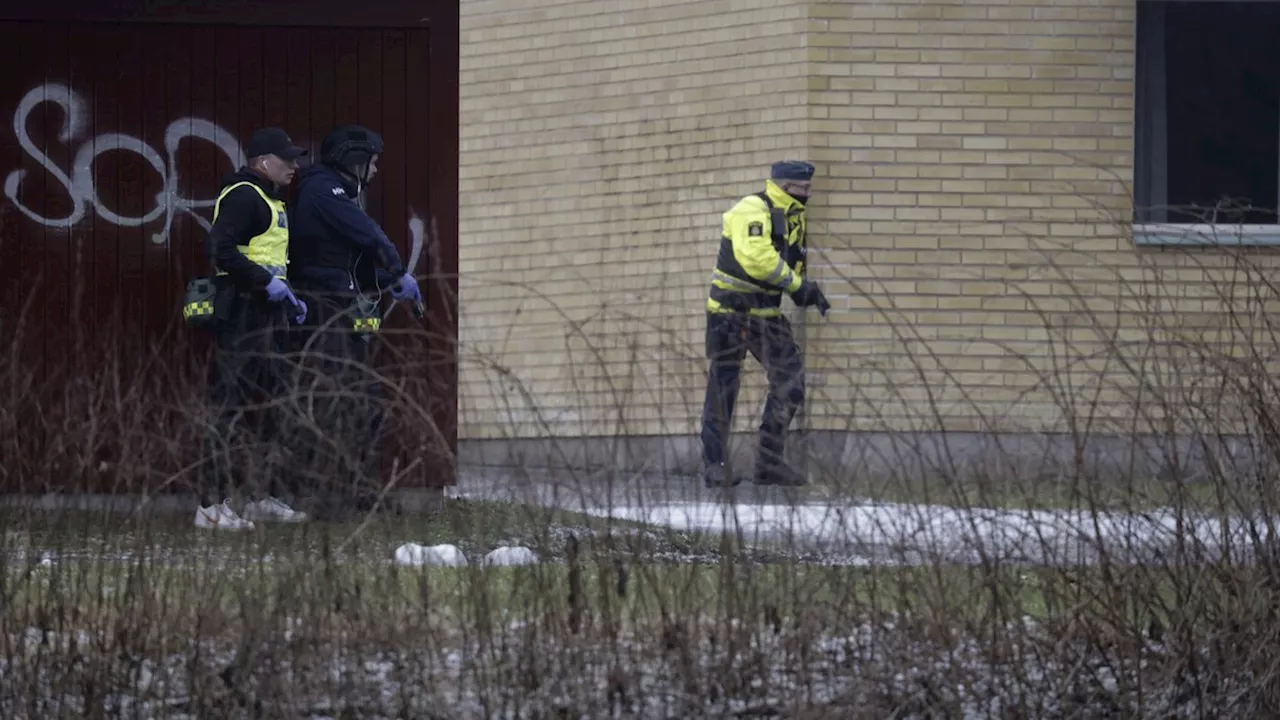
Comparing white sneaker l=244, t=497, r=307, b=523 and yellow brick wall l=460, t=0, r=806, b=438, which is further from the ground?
yellow brick wall l=460, t=0, r=806, b=438

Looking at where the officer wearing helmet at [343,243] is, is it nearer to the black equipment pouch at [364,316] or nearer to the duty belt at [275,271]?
the black equipment pouch at [364,316]

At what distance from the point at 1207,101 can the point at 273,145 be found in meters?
5.91

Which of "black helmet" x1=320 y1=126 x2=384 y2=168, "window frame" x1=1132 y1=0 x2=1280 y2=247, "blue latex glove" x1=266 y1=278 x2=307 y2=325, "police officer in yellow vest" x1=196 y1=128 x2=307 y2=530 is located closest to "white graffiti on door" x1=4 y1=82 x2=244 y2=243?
"police officer in yellow vest" x1=196 y1=128 x2=307 y2=530

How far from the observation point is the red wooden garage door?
10.1m

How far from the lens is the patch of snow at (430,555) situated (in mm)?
6000

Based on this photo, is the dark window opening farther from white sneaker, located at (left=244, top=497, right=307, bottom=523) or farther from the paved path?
white sneaker, located at (left=244, top=497, right=307, bottom=523)

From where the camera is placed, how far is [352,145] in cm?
967

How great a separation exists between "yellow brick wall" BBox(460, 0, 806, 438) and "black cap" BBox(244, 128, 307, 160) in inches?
95.9

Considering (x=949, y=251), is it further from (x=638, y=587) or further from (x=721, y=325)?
(x=638, y=587)

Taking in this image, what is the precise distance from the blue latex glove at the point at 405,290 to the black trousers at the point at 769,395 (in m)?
2.66

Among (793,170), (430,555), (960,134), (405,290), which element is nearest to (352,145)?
(405,290)

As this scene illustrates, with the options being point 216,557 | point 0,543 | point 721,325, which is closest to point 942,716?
point 216,557

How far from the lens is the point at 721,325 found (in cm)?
1125

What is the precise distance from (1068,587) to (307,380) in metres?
2.28
